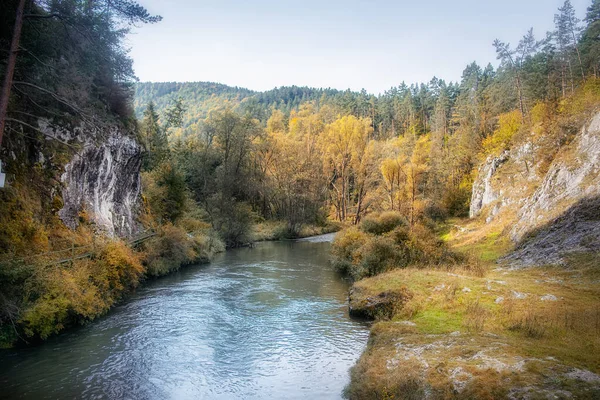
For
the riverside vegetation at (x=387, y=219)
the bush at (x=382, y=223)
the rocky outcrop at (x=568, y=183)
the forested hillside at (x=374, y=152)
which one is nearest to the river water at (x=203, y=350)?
the riverside vegetation at (x=387, y=219)

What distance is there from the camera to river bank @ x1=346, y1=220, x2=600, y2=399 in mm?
8359

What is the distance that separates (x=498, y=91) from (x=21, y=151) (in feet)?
230

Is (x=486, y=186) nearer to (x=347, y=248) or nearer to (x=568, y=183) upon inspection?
(x=568, y=183)

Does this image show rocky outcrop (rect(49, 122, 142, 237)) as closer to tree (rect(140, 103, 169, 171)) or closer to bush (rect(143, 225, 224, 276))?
bush (rect(143, 225, 224, 276))

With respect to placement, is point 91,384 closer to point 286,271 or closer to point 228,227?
point 286,271

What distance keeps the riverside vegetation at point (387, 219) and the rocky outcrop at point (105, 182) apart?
0.52 ft

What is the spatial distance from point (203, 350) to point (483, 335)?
9.90 meters

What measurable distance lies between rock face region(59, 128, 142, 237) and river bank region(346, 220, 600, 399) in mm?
16655

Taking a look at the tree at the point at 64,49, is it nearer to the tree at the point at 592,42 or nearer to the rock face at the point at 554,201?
the rock face at the point at 554,201

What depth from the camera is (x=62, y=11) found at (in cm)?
1564

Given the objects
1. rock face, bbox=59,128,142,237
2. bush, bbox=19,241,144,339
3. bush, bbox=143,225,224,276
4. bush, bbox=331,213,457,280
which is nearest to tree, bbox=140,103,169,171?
rock face, bbox=59,128,142,237

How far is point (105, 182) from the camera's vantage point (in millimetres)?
26375

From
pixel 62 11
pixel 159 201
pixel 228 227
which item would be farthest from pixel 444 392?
pixel 228 227

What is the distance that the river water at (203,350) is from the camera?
11.7 meters
